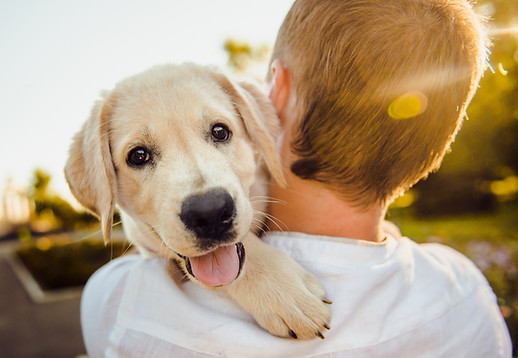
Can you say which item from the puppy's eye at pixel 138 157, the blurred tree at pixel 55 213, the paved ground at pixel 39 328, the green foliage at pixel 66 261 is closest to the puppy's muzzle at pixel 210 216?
the puppy's eye at pixel 138 157

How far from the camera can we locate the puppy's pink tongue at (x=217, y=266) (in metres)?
2.02

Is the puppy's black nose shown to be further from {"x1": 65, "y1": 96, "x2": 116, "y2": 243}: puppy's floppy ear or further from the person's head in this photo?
{"x1": 65, "y1": 96, "x2": 116, "y2": 243}: puppy's floppy ear

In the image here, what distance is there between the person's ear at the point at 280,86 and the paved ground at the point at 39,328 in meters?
8.60

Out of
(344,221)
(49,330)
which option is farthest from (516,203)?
(344,221)

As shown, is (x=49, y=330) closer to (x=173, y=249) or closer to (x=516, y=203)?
(x=173, y=249)

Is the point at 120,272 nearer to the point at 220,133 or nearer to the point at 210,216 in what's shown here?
the point at 210,216

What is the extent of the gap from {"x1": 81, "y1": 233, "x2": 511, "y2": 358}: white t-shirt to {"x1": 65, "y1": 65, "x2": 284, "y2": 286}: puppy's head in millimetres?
234

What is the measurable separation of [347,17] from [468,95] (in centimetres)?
77

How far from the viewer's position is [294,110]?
2318mm

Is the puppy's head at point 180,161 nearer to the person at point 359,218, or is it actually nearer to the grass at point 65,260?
the person at point 359,218

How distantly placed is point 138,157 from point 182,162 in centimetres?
35

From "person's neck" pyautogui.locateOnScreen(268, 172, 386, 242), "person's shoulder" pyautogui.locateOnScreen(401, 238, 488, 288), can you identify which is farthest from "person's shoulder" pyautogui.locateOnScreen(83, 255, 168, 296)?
"person's shoulder" pyautogui.locateOnScreen(401, 238, 488, 288)

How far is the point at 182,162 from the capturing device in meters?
2.26

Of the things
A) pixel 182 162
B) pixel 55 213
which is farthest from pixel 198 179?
pixel 55 213
